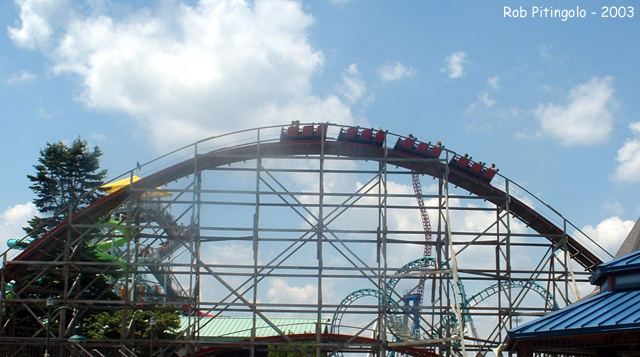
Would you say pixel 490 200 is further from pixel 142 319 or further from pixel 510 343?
pixel 142 319

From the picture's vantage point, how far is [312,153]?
3198cm

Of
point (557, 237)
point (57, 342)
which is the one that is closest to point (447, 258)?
point (557, 237)

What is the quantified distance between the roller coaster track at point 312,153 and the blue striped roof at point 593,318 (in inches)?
583

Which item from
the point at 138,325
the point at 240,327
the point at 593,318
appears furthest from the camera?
the point at 240,327

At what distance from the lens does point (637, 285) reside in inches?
623

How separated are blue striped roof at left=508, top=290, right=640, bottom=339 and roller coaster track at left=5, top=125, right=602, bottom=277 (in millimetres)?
14801

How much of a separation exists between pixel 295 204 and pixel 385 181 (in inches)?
151

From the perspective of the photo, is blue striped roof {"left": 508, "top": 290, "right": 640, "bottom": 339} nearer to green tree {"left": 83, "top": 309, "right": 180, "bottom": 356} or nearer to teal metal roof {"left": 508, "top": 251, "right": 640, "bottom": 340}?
teal metal roof {"left": 508, "top": 251, "right": 640, "bottom": 340}

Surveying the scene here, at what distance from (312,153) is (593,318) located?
18.7 meters

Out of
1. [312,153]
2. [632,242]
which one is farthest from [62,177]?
[632,242]

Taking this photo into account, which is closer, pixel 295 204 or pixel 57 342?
pixel 57 342

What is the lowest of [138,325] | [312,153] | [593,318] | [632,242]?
[593,318]

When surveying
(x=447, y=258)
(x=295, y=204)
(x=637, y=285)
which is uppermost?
(x=295, y=204)

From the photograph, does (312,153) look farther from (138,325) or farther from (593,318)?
(593,318)
